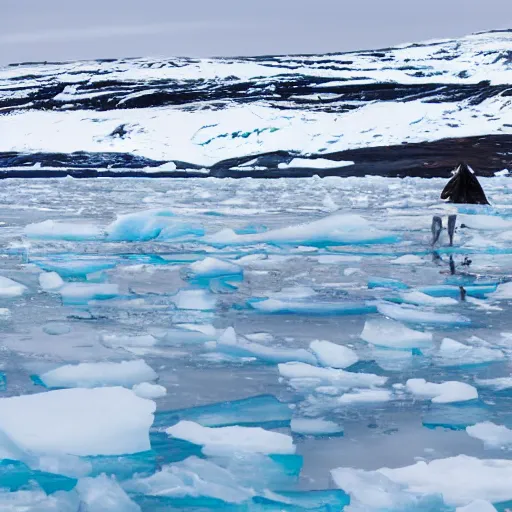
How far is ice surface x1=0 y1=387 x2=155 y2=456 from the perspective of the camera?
2.24 meters

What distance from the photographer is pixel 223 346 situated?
340 cm

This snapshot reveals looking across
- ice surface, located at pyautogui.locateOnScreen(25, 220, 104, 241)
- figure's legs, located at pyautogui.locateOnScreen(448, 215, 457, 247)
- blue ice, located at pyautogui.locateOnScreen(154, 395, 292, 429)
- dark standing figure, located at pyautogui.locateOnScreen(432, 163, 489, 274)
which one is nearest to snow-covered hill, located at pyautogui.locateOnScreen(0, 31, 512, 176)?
dark standing figure, located at pyautogui.locateOnScreen(432, 163, 489, 274)

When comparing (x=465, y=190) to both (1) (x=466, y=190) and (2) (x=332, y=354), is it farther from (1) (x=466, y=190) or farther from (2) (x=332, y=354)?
(2) (x=332, y=354)

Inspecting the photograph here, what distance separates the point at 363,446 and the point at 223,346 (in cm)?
120

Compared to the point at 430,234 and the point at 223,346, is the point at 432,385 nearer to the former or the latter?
the point at 223,346

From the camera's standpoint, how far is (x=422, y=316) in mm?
4000

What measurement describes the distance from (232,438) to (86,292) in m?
2.55

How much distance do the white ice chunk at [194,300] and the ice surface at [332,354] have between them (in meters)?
1.11

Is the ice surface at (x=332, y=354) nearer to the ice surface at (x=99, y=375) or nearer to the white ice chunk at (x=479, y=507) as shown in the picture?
the ice surface at (x=99, y=375)

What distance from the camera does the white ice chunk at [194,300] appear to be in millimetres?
4320

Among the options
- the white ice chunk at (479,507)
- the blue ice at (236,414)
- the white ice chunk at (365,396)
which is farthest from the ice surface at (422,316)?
the white ice chunk at (479,507)

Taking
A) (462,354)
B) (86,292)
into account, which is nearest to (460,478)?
(462,354)

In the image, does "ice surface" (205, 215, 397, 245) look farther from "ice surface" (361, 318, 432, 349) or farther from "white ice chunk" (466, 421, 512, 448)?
"white ice chunk" (466, 421, 512, 448)

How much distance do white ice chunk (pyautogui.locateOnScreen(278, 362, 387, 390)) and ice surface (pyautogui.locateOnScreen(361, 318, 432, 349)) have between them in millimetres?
471
